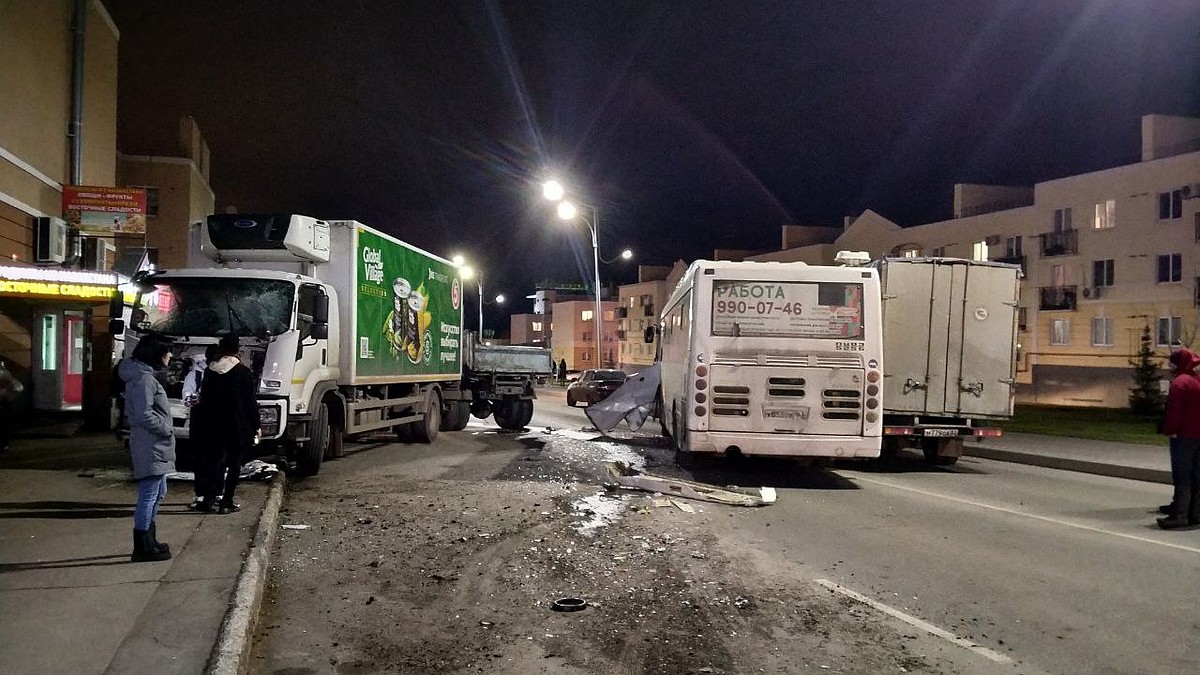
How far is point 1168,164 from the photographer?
125ft

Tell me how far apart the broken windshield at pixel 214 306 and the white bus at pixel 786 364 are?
567cm

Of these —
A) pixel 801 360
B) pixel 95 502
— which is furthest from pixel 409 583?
pixel 801 360

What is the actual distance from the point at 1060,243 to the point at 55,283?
42951mm

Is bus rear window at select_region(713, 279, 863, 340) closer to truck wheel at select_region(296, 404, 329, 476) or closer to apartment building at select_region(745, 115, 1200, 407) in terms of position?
truck wheel at select_region(296, 404, 329, 476)

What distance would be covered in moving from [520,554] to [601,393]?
71.3ft

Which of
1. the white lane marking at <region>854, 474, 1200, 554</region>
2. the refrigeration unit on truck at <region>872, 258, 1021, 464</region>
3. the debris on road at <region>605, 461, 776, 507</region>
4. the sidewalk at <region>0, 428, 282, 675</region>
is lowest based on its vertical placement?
the white lane marking at <region>854, 474, 1200, 554</region>

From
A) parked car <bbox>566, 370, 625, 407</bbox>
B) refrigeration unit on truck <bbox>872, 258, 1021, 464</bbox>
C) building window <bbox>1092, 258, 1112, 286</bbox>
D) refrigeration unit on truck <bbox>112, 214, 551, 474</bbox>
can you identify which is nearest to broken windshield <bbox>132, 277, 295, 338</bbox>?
refrigeration unit on truck <bbox>112, 214, 551, 474</bbox>

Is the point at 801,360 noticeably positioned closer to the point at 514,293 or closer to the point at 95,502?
the point at 95,502

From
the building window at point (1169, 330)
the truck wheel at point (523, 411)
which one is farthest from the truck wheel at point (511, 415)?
the building window at point (1169, 330)

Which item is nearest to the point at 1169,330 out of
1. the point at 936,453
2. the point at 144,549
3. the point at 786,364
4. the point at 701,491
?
the point at 936,453

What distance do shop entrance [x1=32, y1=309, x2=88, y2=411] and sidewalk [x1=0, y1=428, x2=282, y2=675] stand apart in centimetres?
1281

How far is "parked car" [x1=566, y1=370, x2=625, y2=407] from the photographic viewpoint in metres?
29.5

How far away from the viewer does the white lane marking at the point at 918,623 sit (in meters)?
5.31

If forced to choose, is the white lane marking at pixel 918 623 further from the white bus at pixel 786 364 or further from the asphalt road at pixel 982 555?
the white bus at pixel 786 364
